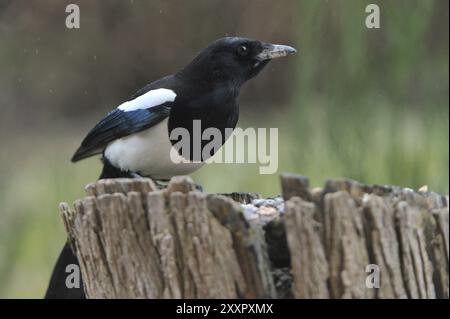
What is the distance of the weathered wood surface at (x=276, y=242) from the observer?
2340 millimetres

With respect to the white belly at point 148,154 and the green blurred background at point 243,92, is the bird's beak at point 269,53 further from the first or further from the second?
the green blurred background at point 243,92

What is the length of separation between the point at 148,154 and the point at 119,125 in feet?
0.49

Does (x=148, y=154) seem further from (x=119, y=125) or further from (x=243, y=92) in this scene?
(x=243, y=92)

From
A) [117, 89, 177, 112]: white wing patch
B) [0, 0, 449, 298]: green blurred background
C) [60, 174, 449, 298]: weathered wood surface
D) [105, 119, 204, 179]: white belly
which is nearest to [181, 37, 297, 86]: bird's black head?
[117, 89, 177, 112]: white wing patch

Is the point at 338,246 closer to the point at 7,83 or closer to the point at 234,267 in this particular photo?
the point at 234,267

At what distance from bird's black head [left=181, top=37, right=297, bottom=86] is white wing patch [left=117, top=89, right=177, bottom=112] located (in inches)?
4.4

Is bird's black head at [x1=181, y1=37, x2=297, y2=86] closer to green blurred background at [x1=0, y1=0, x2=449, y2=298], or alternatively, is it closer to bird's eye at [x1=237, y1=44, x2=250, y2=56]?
bird's eye at [x1=237, y1=44, x2=250, y2=56]

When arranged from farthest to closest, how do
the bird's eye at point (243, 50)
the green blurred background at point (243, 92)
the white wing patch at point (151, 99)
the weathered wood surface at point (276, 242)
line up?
the green blurred background at point (243, 92) < the bird's eye at point (243, 50) < the white wing patch at point (151, 99) < the weathered wood surface at point (276, 242)

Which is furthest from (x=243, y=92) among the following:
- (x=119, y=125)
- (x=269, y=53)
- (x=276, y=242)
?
(x=276, y=242)

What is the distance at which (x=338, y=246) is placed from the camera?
7.66 ft

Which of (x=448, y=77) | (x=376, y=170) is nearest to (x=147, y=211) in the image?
(x=376, y=170)

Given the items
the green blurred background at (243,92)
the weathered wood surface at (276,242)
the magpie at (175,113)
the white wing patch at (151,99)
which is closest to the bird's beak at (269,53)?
the magpie at (175,113)

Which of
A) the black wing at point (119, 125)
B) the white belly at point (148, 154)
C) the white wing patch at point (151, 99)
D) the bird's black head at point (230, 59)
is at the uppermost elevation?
the bird's black head at point (230, 59)
